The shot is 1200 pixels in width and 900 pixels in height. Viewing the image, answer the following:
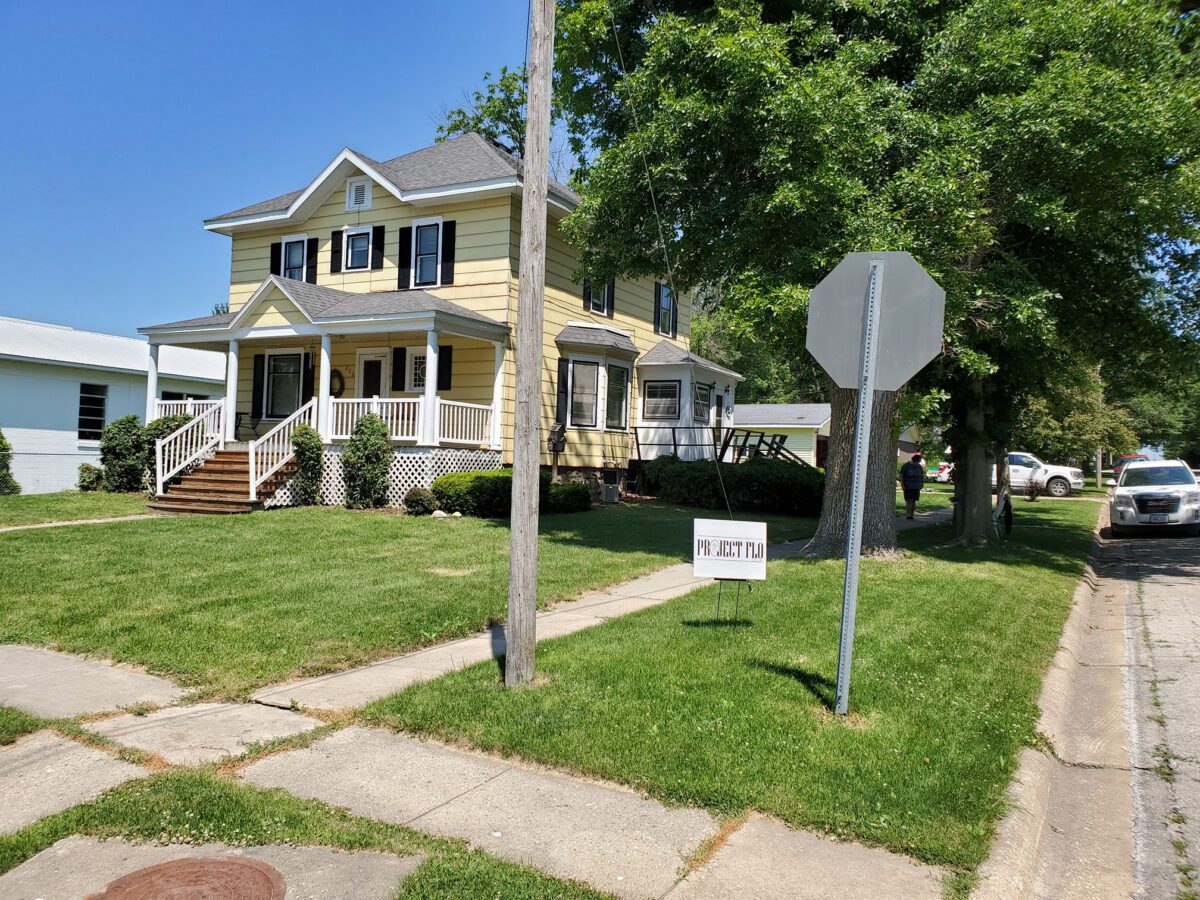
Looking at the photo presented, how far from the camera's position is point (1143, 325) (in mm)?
13906

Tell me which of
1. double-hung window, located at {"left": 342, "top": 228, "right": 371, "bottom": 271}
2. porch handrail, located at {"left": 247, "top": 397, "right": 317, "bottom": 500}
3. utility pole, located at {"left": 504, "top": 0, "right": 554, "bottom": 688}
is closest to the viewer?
utility pole, located at {"left": 504, "top": 0, "right": 554, "bottom": 688}

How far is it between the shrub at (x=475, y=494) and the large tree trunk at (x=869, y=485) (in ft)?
20.6

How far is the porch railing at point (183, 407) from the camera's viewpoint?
63.0 ft

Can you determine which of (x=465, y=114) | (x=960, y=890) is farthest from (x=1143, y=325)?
(x=465, y=114)

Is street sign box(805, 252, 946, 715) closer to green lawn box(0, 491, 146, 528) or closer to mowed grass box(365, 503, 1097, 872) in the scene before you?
mowed grass box(365, 503, 1097, 872)

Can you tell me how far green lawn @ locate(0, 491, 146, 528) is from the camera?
1477 cm

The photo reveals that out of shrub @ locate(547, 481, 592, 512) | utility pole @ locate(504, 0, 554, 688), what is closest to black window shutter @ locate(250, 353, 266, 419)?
shrub @ locate(547, 481, 592, 512)

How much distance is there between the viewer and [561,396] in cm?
2092

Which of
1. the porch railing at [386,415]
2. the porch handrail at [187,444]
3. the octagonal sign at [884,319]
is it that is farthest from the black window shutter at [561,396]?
the octagonal sign at [884,319]

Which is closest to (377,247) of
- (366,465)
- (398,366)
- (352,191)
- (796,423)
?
(352,191)

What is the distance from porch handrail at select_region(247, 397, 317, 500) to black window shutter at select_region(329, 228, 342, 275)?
514cm

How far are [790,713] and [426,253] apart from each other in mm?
17297

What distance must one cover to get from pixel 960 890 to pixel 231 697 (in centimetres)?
466

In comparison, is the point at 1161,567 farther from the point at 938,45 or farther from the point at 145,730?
the point at 145,730
